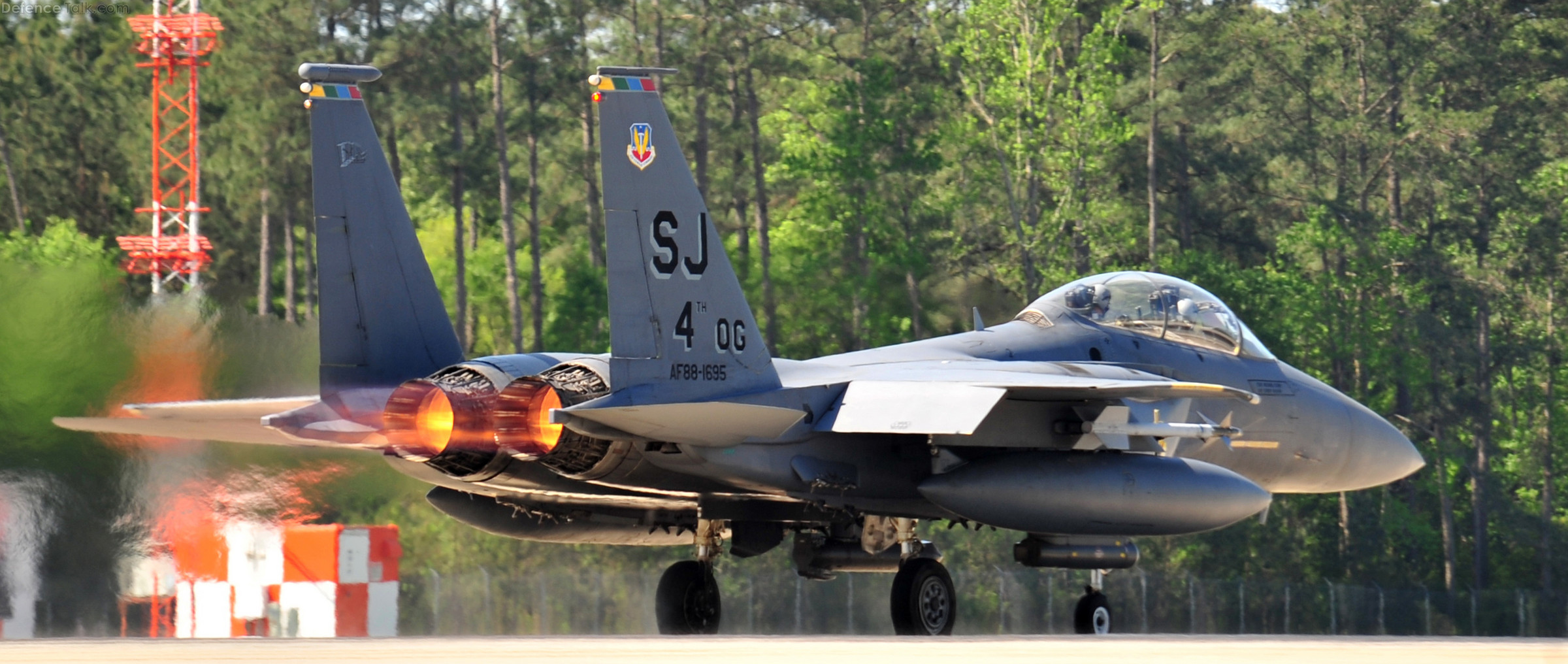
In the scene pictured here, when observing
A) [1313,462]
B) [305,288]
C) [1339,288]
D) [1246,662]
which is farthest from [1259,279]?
[1246,662]

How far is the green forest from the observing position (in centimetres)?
3909

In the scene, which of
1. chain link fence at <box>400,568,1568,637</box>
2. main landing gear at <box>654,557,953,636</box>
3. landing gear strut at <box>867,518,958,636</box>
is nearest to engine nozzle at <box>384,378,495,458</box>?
main landing gear at <box>654,557,953,636</box>

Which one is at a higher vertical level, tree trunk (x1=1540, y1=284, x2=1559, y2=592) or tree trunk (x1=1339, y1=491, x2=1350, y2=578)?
tree trunk (x1=1540, y1=284, x2=1559, y2=592)

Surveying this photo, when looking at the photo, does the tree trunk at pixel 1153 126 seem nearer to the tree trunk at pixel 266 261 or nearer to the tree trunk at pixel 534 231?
the tree trunk at pixel 534 231

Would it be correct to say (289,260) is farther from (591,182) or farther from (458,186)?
(591,182)

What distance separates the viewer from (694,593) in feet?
47.4

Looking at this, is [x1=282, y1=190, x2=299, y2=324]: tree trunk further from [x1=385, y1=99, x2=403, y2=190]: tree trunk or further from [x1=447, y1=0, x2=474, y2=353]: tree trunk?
[x1=447, y1=0, x2=474, y2=353]: tree trunk

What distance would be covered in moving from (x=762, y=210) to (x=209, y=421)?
30383mm

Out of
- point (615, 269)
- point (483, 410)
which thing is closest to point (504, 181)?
point (483, 410)

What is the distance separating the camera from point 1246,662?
30.2 ft

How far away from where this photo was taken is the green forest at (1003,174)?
128 ft

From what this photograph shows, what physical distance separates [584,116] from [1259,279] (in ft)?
52.1

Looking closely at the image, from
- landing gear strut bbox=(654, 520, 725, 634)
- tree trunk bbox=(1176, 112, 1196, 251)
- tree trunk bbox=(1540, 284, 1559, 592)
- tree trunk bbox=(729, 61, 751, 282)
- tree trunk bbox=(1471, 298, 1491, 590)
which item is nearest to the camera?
landing gear strut bbox=(654, 520, 725, 634)

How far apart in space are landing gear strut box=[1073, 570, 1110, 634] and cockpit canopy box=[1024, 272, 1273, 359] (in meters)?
1.97
